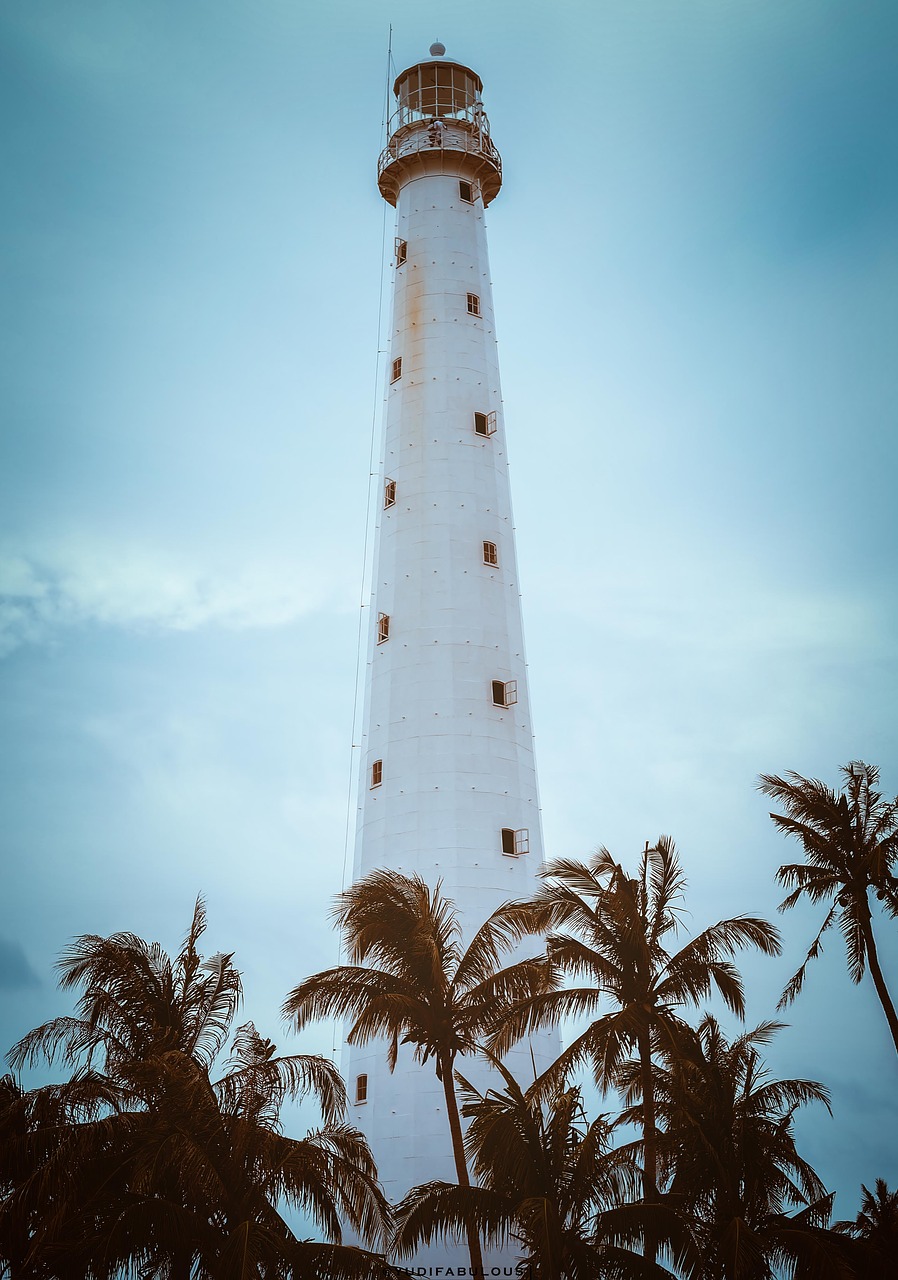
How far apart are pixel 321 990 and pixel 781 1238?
36.0 ft

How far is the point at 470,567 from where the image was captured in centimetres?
4525

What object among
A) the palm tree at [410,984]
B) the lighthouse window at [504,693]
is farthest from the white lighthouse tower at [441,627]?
the palm tree at [410,984]

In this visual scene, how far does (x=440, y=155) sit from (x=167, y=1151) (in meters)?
40.5

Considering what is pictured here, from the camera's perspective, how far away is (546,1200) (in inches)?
1013

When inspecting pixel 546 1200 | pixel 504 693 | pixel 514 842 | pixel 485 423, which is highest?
pixel 485 423

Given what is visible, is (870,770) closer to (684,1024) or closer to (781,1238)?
(684,1024)

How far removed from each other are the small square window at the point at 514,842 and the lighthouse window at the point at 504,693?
4.26 m

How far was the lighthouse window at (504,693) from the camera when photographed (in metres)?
43.6

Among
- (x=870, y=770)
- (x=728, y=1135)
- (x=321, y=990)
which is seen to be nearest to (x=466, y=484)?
(x=870, y=770)

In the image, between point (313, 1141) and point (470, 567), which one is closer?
point (313, 1141)

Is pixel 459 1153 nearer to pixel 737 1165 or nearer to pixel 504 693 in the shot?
pixel 737 1165

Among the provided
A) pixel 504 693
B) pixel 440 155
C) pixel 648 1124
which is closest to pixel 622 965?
pixel 648 1124

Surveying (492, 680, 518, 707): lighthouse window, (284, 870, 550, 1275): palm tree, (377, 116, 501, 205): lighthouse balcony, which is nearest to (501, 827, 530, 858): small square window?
(492, 680, 518, 707): lighthouse window

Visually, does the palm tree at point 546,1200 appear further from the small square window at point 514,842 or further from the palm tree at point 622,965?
the small square window at point 514,842
